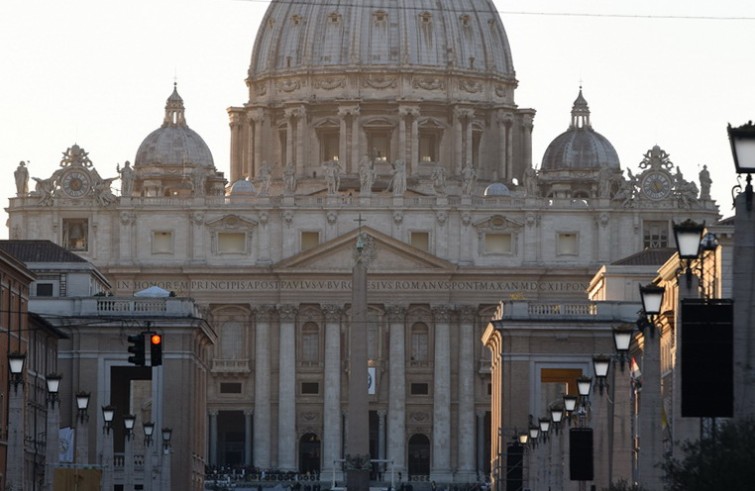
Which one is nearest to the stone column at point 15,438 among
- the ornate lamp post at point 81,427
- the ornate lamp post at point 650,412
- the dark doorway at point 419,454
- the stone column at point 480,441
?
the ornate lamp post at point 81,427

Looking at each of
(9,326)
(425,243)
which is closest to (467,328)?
(425,243)

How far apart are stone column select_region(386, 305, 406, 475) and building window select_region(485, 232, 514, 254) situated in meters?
6.70

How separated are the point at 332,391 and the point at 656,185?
24090mm

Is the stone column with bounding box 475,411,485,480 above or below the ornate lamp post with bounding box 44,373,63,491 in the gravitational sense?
above

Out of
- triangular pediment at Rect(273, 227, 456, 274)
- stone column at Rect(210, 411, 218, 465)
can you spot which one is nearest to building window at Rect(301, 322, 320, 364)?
triangular pediment at Rect(273, 227, 456, 274)

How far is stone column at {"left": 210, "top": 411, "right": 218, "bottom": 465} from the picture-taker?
180250 mm

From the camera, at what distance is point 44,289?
131 metres

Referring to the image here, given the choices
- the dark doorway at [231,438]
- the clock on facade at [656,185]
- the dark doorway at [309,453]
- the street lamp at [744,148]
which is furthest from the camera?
the dark doorway at [309,453]

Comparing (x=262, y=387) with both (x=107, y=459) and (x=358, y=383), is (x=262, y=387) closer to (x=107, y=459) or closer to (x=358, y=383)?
(x=358, y=383)

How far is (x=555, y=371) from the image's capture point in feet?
439

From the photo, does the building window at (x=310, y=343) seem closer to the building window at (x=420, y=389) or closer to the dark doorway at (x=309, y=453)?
the dark doorway at (x=309, y=453)

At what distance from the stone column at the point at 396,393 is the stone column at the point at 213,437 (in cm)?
1071

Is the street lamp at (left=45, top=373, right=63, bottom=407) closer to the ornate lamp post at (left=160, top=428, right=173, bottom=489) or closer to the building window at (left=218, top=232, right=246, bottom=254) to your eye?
the ornate lamp post at (left=160, top=428, right=173, bottom=489)

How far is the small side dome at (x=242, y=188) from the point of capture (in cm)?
18744
